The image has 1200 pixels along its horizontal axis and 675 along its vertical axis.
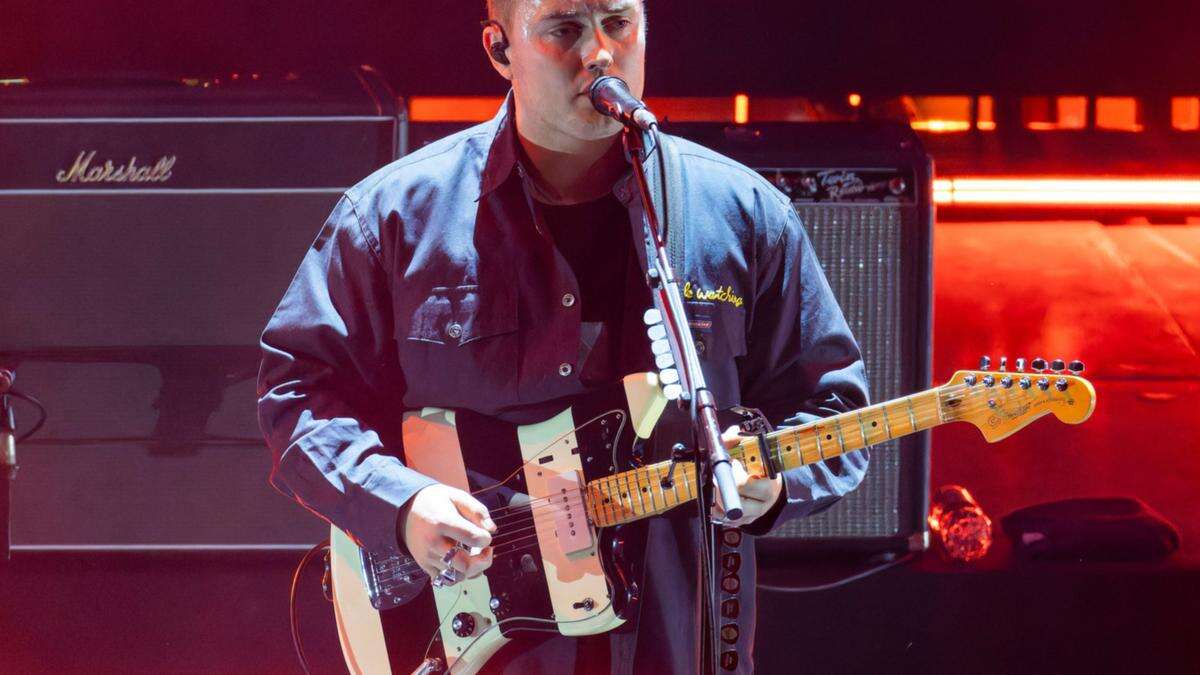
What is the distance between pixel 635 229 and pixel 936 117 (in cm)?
173

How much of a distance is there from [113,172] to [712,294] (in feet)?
5.11

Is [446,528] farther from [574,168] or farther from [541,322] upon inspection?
[574,168]

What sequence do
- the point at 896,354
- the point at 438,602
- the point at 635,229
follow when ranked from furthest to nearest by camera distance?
1. the point at 896,354
2. the point at 438,602
3. the point at 635,229

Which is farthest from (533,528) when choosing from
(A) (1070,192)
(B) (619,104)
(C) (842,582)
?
(A) (1070,192)

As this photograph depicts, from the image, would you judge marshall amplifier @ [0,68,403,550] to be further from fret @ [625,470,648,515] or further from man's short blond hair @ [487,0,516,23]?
fret @ [625,470,648,515]

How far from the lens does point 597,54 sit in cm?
165

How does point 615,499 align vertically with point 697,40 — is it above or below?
below

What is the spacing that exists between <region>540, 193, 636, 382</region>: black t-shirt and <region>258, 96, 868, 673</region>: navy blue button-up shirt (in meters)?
0.02

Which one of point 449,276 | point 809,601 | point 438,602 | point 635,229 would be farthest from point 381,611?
point 809,601

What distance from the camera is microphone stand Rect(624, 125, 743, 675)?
50.6 inches

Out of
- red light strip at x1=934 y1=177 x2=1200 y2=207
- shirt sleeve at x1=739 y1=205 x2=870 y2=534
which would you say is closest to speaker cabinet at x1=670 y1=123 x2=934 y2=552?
red light strip at x1=934 y1=177 x2=1200 y2=207

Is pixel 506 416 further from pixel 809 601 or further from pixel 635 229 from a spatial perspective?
pixel 809 601

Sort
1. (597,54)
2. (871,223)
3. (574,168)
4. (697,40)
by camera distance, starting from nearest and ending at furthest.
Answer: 1. (597,54)
2. (574,168)
3. (871,223)
4. (697,40)

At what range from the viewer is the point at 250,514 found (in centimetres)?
275
